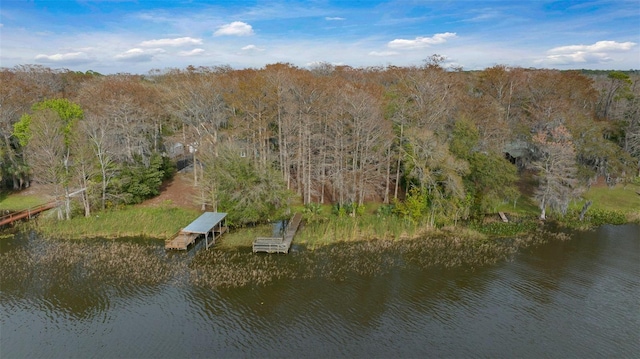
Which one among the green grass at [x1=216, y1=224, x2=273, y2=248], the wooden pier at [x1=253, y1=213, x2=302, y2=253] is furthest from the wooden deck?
the wooden pier at [x1=253, y1=213, x2=302, y2=253]

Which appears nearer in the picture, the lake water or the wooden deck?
the lake water

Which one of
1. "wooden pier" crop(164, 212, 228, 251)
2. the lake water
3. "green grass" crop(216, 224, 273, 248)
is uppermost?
"wooden pier" crop(164, 212, 228, 251)

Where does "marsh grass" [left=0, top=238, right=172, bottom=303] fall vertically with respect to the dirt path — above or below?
below

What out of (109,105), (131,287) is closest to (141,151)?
(109,105)

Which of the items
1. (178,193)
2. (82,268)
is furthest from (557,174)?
(82,268)

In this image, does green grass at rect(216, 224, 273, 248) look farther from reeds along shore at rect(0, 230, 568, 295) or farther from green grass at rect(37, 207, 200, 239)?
green grass at rect(37, 207, 200, 239)

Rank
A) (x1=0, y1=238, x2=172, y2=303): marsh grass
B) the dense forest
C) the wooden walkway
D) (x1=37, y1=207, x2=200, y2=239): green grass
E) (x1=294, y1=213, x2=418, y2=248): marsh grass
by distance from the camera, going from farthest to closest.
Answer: the wooden walkway, the dense forest, (x1=37, y1=207, x2=200, y2=239): green grass, (x1=294, y1=213, x2=418, y2=248): marsh grass, (x1=0, y1=238, x2=172, y2=303): marsh grass

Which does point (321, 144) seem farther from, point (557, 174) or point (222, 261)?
point (557, 174)

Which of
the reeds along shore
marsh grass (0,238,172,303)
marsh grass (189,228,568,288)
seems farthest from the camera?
marsh grass (189,228,568,288)
